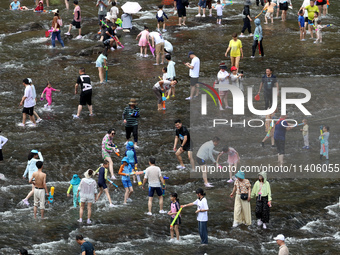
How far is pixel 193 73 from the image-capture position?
85.1 feet

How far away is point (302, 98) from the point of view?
88.2ft

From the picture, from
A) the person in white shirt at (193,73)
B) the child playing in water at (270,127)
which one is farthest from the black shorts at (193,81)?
the child playing in water at (270,127)

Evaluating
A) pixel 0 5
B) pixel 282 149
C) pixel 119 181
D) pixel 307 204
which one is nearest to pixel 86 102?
pixel 119 181

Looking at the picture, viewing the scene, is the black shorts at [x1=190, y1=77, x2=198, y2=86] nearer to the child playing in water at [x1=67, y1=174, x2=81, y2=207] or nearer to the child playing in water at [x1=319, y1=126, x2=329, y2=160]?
the child playing in water at [x1=319, y1=126, x2=329, y2=160]

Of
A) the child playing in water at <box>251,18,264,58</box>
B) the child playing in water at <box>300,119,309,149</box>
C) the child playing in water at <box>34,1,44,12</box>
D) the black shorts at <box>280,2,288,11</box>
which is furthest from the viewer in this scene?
the child playing in water at <box>34,1,44,12</box>

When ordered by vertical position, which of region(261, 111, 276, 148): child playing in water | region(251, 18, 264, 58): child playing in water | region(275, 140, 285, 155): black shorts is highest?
region(251, 18, 264, 58): child playing in water

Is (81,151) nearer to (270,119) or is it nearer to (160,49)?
(270,119)

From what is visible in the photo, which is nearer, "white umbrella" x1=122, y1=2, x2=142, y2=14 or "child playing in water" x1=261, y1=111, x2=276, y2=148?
"child playing in water" x1=261, y1=111, x2=276, y2=148

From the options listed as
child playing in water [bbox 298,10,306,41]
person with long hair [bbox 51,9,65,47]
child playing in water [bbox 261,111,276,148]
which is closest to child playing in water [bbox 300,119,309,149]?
child playing in water [bbox 261,111,276,148]

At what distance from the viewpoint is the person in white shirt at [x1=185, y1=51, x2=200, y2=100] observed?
84.2ft

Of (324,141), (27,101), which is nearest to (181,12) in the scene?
(27,101)

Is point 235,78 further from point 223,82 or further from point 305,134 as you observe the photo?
point 305,134

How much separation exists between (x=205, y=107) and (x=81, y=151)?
6005mm

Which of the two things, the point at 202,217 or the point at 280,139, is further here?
the point at 280,139
